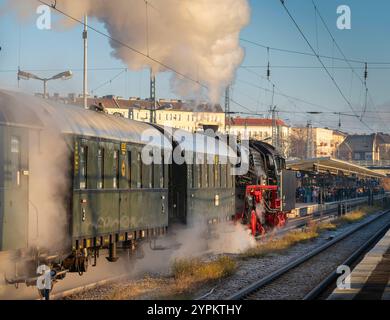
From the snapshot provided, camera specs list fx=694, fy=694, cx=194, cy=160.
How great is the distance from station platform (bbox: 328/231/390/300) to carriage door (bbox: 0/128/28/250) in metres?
5.73

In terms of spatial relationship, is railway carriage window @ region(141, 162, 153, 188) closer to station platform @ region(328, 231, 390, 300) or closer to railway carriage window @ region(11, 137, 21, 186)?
station platform @ region(328, 231, 390, 300)

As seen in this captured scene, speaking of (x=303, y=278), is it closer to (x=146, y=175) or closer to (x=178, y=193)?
(x=178, y=193)

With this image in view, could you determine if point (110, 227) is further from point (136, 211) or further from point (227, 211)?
point (227, 211)

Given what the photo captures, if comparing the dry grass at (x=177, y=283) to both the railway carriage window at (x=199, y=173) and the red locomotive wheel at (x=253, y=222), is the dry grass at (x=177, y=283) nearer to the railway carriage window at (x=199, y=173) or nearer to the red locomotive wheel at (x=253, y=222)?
the railway carriage window at (x=199, y=173)

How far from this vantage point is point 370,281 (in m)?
15.2

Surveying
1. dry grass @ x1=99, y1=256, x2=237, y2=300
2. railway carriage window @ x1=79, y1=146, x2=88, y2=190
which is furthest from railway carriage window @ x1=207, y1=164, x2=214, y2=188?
railway carriage window @ x1=79, y1=146, x2=88, y2=190

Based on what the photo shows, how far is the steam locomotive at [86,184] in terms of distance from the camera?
11148mm

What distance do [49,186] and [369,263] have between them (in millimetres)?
9874

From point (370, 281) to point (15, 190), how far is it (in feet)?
27.0

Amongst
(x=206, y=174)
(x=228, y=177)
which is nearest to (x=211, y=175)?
(x=206, y=174)

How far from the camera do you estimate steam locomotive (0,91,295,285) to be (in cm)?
1115

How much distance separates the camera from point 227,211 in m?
23.8

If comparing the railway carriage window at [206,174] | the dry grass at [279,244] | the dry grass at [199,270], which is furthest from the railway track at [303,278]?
the railway carriage window at [206,174]
